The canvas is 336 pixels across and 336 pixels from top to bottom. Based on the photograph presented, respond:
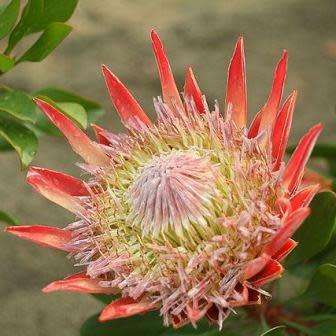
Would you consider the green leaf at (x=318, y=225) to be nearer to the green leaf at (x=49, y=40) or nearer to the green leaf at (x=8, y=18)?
the green leaf at (x=49, y=40)

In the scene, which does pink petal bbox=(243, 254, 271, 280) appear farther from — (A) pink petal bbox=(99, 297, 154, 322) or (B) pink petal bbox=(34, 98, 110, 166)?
(B) pink petal bbox=(34, 98, 110, 166)

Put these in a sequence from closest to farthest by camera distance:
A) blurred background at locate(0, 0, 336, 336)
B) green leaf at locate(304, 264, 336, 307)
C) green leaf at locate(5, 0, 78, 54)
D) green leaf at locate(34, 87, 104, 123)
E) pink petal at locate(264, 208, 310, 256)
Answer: pink petal at locate(264, 208, 310, 256)
green leaf at locate(304, 264, 336, 307)
green leaf at locate(5, 0, 78, 54)
green leaf at locate(34, 87, 104, 123)
blurred background at locate(0, 0, 336, 336)

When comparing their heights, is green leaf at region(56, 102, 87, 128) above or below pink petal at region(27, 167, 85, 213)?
above

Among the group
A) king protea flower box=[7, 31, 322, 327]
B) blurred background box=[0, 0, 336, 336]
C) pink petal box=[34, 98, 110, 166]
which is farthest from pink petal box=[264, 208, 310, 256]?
blurred background box=[0, 0, 336, 336]

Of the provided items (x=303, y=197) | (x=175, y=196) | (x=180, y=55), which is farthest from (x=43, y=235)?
(x=180, y=55)

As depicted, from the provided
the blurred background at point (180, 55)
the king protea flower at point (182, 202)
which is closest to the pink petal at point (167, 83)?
the king protea flower at point (182, 202)

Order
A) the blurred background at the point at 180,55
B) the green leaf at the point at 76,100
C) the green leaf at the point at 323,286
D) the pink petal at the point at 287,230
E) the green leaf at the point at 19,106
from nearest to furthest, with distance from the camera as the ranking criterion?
the pink petal at the point at 287,230 → the green leaf at the point at 323,286 → the green leaf at the point at 19,106 → the green leaf at the point at 76,100 → the blurred background at the point at 180,55
